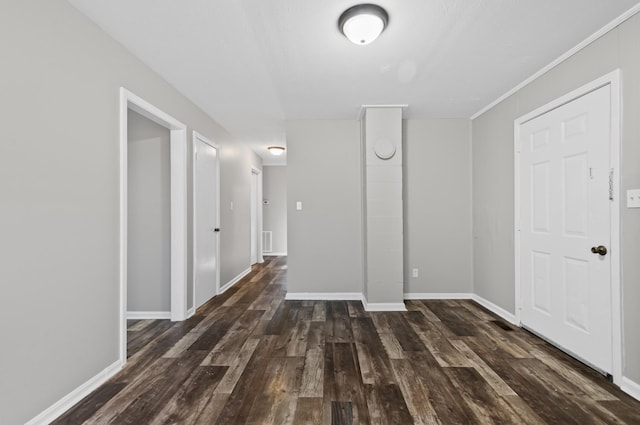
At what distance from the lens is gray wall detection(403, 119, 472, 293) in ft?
13.2

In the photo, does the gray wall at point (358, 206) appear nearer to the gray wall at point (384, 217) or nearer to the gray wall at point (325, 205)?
the gray wall at point (325, 205)

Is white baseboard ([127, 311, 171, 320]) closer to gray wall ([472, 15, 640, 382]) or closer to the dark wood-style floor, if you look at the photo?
the dark wood-style floor

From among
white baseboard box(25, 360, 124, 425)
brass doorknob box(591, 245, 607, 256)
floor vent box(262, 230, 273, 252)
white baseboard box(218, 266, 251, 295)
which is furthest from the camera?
floor vent box(262, 230, 273, 252)

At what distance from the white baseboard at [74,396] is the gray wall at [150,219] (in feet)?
3.93

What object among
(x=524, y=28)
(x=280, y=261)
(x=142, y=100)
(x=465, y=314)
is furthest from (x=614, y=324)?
(x=280, y=261)

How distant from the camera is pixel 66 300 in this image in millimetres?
1781

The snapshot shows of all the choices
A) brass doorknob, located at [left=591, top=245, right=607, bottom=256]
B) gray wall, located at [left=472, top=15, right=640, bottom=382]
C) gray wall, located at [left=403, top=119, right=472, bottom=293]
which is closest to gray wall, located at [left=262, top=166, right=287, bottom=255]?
gray wall, located at [left=403, top=119, right=472, bottom=293]

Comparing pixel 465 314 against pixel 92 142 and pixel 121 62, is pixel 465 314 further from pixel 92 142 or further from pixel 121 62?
pixel 121 62

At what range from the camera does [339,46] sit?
227cm

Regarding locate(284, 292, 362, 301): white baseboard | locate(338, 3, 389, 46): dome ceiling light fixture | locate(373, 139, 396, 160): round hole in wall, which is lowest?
locate(284, 292, 362, 301): white baseboard

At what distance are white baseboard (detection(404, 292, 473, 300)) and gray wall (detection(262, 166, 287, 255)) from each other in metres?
4.42

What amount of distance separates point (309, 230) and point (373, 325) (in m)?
1.53

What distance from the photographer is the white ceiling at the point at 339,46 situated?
1.86 m

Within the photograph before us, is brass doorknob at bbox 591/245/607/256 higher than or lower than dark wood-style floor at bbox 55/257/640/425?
higher
